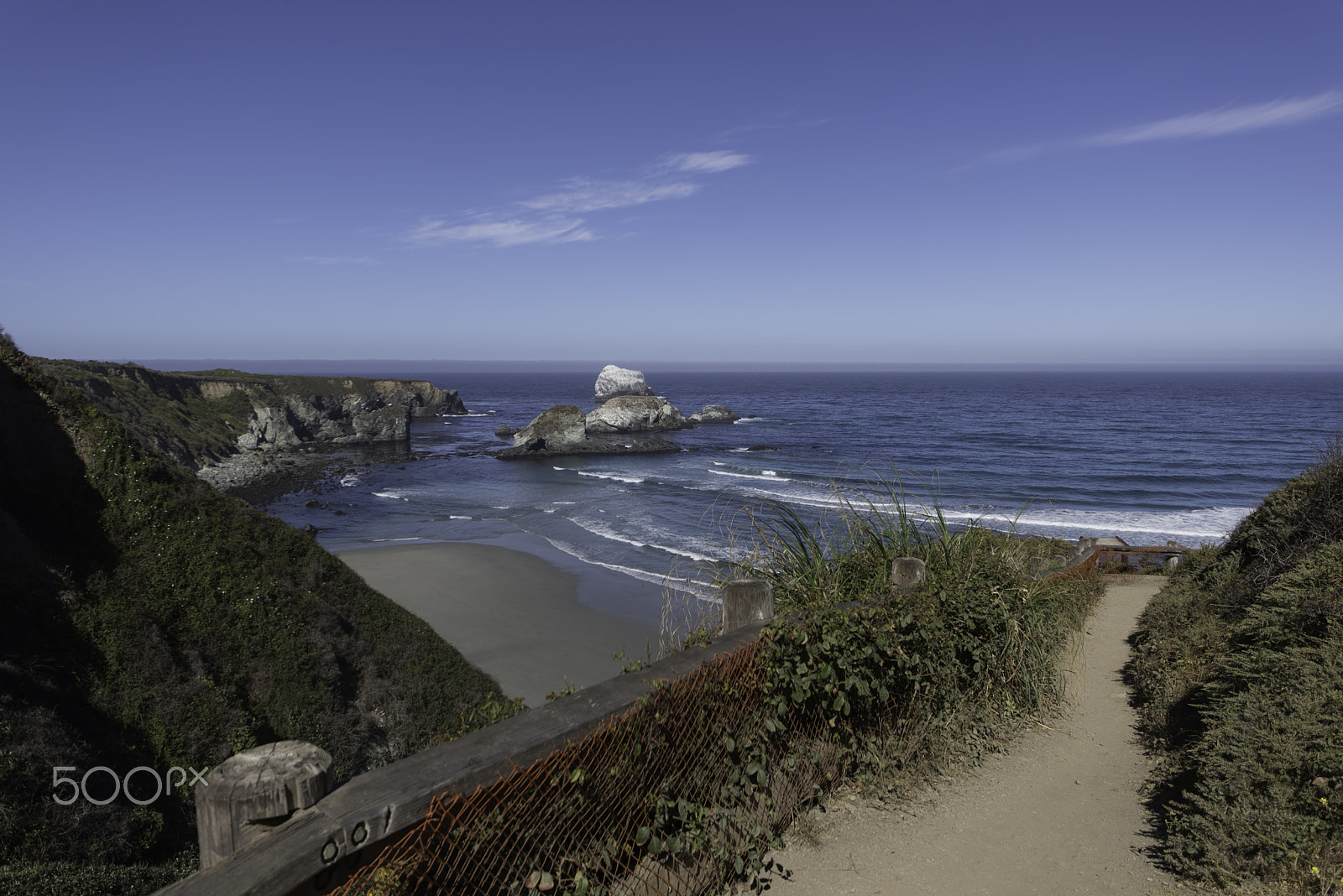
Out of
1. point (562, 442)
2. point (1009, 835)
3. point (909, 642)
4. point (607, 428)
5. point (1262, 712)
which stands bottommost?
point (562, 442)

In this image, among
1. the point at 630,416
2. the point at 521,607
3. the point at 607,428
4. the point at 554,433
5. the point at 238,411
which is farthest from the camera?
the point at 630,416

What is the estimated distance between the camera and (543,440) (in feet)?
169

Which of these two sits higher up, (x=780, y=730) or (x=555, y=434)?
(x=780, y=730)

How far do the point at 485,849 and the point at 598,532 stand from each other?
2536 cm

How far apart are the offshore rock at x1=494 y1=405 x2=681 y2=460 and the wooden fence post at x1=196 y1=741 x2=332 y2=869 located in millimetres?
49409

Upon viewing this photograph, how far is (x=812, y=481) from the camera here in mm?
38750

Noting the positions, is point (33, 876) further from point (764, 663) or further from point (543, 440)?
point (543, 440)

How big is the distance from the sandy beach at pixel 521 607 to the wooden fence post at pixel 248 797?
11.0 metres

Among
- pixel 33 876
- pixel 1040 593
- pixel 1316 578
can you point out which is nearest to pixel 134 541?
pixel 33 876

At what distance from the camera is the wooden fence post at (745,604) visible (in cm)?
367

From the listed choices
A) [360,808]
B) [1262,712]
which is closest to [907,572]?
[1262,712]

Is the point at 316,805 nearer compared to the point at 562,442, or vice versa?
the point at 316,805

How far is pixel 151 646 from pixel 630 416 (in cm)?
5840

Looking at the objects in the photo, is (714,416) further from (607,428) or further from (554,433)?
(554,433)
